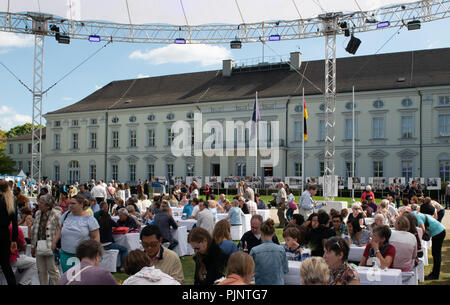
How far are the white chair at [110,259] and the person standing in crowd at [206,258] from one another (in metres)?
4.51

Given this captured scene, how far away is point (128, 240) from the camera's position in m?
10.3

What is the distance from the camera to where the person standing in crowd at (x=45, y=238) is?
7.00 meters

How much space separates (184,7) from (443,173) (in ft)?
83.6

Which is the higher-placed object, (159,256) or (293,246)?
(159,256)

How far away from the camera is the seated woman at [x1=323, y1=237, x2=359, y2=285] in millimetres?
4887

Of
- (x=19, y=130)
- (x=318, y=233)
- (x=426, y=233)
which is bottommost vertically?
(x=426, y=233)

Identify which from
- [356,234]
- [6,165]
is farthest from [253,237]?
[6,165]

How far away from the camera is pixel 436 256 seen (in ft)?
30.6

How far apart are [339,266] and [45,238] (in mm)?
4326

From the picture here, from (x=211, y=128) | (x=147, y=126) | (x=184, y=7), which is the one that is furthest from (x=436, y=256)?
(x=147, y=126)

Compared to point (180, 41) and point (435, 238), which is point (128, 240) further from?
point (180, 41)

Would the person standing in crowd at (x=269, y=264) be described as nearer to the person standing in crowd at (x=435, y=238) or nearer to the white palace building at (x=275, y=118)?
the person standing in crowd at (x=435, y=238)

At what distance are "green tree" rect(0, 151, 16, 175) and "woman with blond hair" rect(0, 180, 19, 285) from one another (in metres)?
61.0
